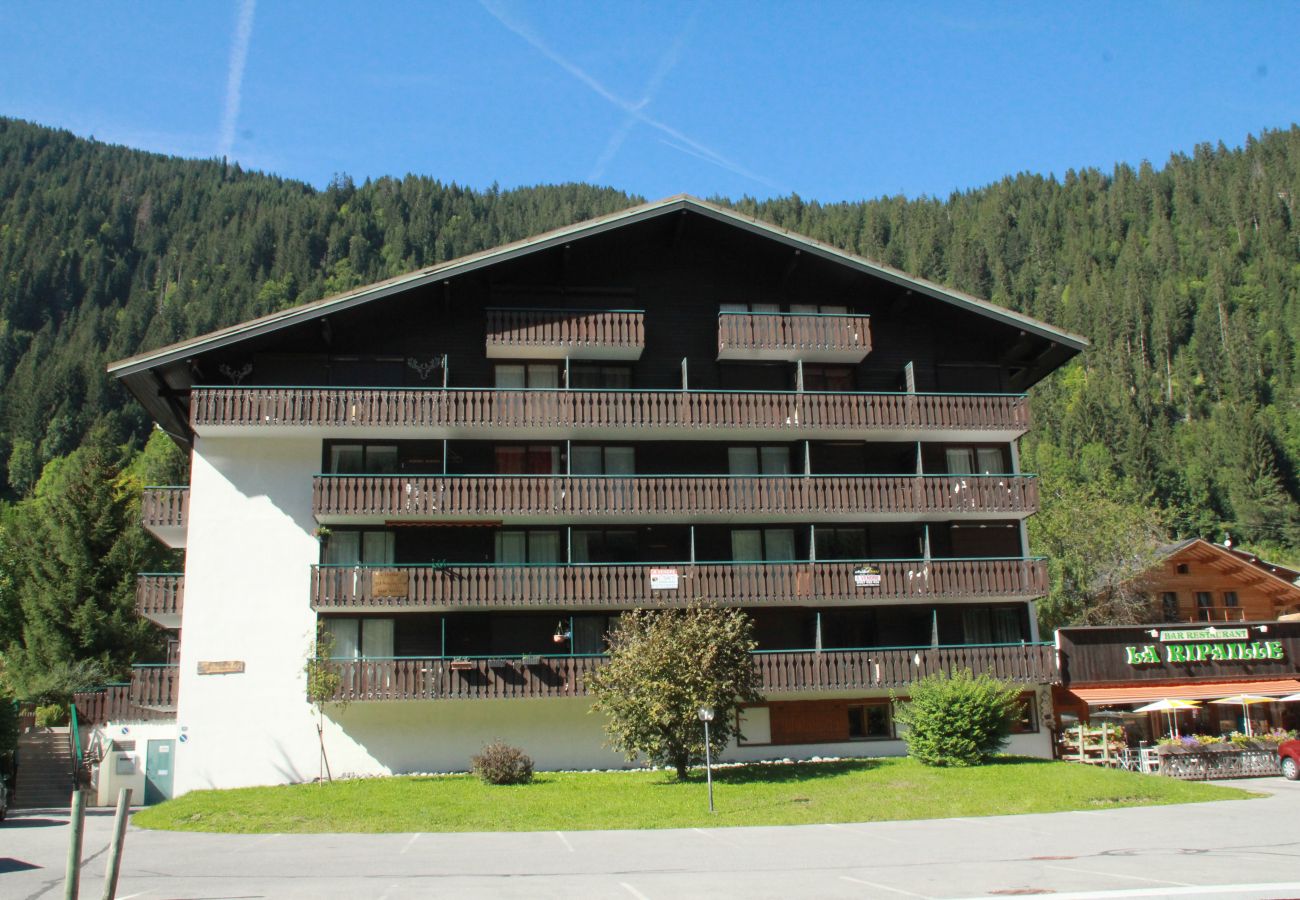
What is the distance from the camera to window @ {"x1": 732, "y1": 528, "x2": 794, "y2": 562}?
3234cm

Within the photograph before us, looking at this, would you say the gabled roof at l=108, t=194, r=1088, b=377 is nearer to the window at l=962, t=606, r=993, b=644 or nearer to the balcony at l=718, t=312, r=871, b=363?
the balcony at l=718, t=312, r=871, b=363

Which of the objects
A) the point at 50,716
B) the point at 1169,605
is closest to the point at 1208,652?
the point at 1169,605

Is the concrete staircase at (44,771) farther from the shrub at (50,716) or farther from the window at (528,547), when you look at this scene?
the window at (528,547)

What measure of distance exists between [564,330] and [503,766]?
12.0m

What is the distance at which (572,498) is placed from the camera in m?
30.3

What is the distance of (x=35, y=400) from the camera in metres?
133

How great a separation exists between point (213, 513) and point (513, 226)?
148m

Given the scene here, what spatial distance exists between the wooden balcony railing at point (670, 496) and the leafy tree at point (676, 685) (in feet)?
15.8

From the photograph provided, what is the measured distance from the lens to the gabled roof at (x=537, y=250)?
29328 mm

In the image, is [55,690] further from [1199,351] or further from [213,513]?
[1199,351]

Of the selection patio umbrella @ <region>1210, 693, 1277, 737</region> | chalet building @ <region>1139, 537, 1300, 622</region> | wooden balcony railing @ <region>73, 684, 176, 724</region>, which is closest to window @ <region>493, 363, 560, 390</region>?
wooden balcony railing @ <region>73, 684, 176, 724</region>

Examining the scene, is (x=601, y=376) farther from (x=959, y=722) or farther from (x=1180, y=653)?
(x=1180, y=653)

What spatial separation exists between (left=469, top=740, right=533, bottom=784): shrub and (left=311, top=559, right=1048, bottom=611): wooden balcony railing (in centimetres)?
416

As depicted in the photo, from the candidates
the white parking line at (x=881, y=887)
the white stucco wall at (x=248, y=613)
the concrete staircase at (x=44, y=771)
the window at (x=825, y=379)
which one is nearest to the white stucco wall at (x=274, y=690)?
the white stucco wall at (x=248, y=613)
